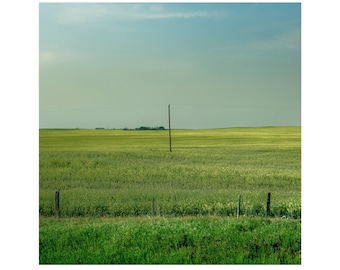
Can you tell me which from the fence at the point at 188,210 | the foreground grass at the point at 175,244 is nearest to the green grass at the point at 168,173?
the fence at the point at 188,210

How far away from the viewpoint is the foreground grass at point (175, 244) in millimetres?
5742

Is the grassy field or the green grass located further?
the green grass

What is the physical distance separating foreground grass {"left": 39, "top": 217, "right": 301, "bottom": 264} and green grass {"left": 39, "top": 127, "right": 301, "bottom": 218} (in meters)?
1.64

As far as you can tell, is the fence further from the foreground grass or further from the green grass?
the foreground grass

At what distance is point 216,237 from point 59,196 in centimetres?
300

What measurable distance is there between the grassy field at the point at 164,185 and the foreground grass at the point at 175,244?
17mm

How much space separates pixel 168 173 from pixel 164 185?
59 centimetres

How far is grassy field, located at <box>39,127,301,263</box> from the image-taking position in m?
6.16

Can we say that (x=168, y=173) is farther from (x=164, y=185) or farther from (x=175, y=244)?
(x=175, y=244)

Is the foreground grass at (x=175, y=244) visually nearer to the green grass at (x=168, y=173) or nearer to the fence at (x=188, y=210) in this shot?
the fence at (x=188, y=210)

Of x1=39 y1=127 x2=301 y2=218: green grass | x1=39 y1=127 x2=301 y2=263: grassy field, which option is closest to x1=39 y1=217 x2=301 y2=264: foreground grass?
x1=39 y1=127 x2=301 y2=263: grassy field
